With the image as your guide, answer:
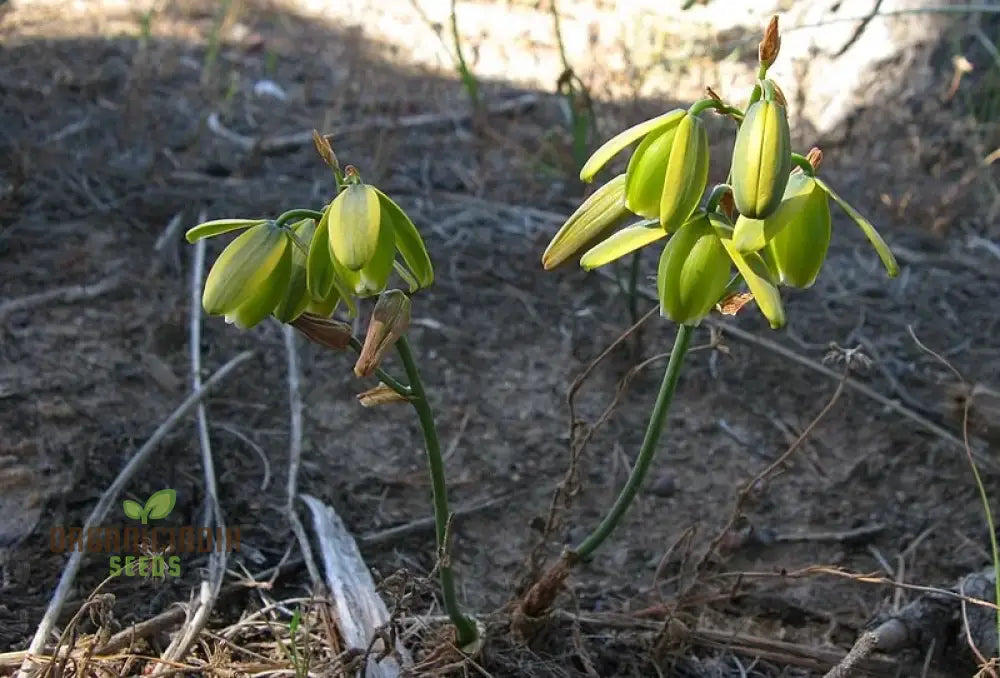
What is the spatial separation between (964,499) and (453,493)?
42.7 inches

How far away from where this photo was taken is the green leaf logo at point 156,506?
1.50 metres

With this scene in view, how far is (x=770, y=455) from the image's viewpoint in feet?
7.16

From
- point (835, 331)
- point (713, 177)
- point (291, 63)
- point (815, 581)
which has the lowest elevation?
point (815, 581)

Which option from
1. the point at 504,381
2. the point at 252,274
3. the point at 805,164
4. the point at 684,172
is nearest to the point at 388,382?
the point at 252,274

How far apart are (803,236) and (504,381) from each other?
1.33m

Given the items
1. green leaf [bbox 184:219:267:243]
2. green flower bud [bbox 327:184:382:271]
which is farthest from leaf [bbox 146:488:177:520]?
green flower bud [bbox 327:184:382:271]

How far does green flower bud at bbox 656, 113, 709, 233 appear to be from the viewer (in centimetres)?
104

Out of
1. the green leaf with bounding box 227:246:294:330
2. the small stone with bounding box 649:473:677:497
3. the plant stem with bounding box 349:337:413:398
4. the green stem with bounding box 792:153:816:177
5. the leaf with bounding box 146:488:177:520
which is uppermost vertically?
the green stem with bounding box 792:153:816:177

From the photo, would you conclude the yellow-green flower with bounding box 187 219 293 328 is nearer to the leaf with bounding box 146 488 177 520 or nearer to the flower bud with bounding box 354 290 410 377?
the flower bud with bounding box 354 290 410 377

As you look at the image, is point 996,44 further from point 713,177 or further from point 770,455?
point 770,455

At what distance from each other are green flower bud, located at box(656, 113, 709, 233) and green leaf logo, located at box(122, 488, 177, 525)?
36.7 inches

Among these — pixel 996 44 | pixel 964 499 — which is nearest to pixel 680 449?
pixel 964 499

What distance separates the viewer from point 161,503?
1593 mm

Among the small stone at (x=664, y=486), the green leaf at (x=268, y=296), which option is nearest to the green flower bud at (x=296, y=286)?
the green leaf at (x=268, y=296)
